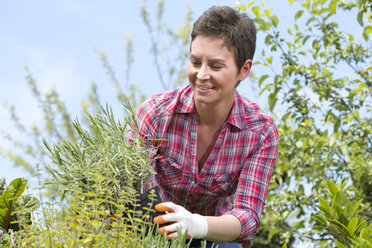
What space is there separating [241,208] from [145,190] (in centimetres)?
68

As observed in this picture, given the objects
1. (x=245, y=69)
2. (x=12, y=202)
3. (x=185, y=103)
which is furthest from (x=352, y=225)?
(x=12, y=202)

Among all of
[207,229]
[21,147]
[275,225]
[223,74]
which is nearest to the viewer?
[207,229]

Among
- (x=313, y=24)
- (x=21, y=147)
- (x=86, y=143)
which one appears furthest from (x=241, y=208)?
(x=21, y=147)

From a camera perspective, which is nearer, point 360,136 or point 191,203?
point 191,203

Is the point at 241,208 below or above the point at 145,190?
below

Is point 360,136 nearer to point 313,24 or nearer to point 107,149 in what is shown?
point 313,24

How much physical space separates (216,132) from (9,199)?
4.06ft

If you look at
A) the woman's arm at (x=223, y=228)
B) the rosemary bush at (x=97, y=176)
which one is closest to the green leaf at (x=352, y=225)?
the woman's arm at (x=223, y=228)

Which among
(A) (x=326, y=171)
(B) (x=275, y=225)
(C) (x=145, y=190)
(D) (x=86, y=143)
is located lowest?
(B) (x=275, y=225)

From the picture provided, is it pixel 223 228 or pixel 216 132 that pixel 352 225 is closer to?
pixel 223 228

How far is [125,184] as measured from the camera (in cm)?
182

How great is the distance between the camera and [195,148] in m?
2.57

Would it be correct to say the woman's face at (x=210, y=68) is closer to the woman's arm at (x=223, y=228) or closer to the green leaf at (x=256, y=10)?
the woman's arm at (x=223, y=228)

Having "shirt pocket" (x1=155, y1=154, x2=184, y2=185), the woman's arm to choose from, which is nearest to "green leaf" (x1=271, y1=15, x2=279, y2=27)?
→ "shirt pocket" (x1=155, y1=154, x2=184, y2=185)
